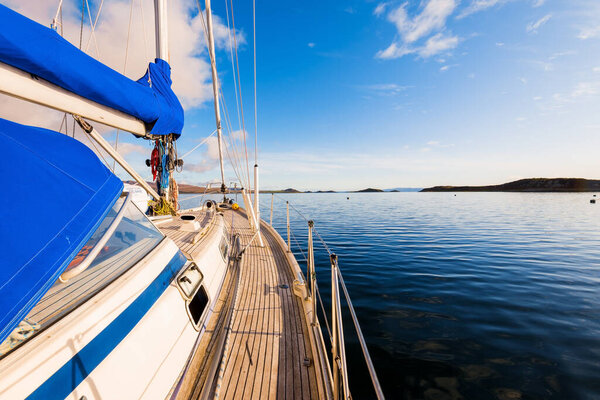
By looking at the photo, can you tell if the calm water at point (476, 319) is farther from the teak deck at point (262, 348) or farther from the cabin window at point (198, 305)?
the cabin window at point (198, 305)

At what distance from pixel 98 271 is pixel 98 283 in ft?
0.44

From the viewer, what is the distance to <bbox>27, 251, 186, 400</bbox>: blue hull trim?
1.26 m

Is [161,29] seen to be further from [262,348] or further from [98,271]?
[262,348]

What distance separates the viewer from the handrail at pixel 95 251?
1.69m

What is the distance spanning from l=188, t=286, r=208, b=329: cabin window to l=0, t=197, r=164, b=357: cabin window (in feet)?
3.14

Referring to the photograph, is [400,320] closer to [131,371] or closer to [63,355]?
[131,371]

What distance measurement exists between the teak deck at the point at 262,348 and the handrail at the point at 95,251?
1666 mm

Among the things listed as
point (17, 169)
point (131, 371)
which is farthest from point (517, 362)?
point (17, 169)

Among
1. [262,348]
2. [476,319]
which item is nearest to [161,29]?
[262,348]

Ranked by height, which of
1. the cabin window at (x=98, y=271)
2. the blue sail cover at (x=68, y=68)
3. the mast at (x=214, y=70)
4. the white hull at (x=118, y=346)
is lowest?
the white hull at (x=118, y=346)

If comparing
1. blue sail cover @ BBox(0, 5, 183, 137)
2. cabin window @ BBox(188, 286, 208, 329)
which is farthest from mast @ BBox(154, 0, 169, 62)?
cabin window @ BBox(188, 286, 208, 329)

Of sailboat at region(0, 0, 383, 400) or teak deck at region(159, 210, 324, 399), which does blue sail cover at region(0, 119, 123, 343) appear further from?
teak deck at region(159, 210, 324, 399)

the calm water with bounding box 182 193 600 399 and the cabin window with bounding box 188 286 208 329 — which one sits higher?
the cabin window with bounding box 188 286 208 329

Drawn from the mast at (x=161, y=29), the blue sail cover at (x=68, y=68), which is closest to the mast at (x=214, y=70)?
the mast at (x=161, y=29)
